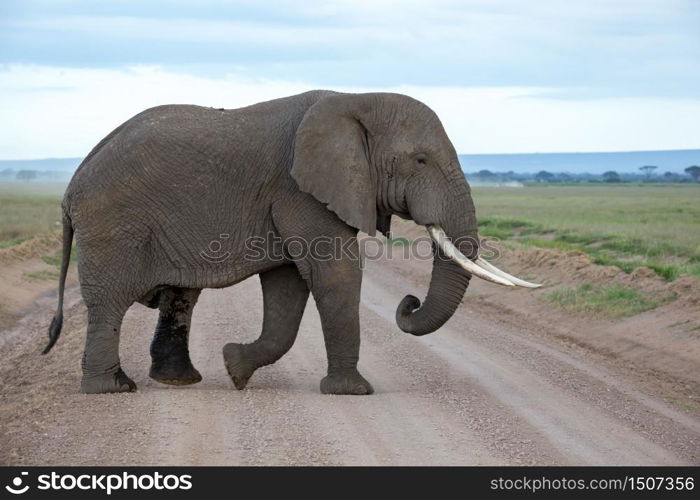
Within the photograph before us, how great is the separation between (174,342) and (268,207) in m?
1.79

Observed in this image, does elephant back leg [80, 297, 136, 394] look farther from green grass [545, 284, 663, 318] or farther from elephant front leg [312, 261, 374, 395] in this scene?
green grass [545, 284, 663, 318]

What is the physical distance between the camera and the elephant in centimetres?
1086

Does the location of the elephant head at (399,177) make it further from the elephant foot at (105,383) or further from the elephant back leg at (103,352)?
the elephant foot at (105,383)

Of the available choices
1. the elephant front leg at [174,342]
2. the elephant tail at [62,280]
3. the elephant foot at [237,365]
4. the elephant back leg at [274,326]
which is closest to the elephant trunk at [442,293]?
the elephant back leg at [274,326]

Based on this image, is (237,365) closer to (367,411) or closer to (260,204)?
(260,204)

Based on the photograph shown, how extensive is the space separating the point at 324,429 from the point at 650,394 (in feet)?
12.4

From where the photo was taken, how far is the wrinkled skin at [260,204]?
10.9 m

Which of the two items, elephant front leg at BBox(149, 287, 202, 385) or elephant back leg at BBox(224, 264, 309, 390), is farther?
elephant front leg at BBox(149, 287, 202, 385)

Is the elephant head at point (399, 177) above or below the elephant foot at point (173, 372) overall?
above

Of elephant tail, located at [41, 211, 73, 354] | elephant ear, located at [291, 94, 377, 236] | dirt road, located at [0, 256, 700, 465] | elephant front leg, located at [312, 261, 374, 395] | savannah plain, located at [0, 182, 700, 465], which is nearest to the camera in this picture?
dirt road, located at [0, 256, 700, 465]

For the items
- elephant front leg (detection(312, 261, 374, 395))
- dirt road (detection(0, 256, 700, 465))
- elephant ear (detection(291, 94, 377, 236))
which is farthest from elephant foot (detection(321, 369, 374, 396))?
elephant ear (detection(291, 94, 377, 236))

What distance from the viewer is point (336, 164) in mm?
10875

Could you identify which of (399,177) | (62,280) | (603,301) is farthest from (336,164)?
(603,301)
